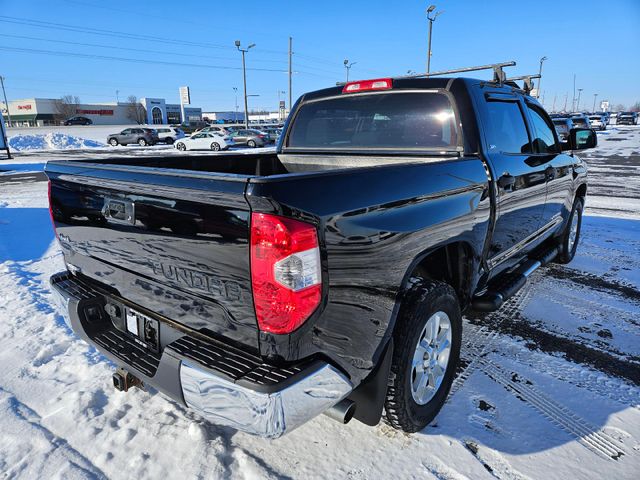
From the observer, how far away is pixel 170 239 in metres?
1.89

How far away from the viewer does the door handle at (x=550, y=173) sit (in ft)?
13.1

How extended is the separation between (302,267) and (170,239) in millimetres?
665

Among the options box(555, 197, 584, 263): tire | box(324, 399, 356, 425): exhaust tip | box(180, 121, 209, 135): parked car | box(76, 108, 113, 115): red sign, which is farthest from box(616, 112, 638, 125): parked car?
box(76, 108, 113, 115): red sign

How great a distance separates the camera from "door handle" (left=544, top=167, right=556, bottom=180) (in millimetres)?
3981

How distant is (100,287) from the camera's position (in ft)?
8.13

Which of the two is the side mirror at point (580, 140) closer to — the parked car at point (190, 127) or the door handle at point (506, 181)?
the door handle at point (506, 181)

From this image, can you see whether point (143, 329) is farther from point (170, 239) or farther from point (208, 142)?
point (208, 142)

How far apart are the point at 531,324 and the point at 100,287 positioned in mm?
3406

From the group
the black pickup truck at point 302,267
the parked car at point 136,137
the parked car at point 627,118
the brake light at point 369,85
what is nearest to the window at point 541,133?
the black pickup truck at point 302,267

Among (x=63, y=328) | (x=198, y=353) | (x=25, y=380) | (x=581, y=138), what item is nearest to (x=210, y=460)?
(x=198, y=353)

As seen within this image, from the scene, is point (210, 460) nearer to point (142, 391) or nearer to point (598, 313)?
point (142, 391)

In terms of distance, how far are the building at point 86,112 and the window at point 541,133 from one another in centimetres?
8328

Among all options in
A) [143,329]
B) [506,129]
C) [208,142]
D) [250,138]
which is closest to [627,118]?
[250,138]

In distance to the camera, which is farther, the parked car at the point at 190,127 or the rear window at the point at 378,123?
the parked car at the point at 190,127
